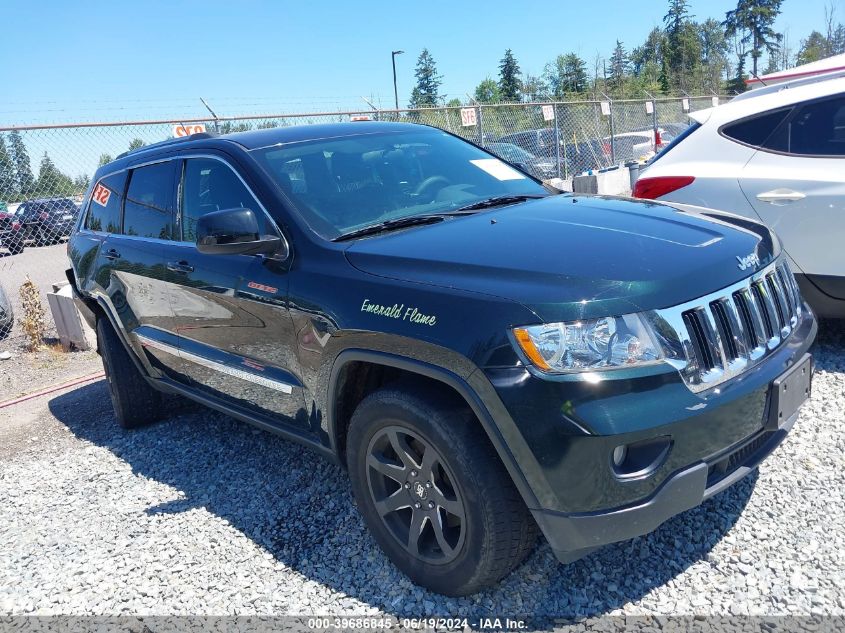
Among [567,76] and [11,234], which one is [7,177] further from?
[567,76]

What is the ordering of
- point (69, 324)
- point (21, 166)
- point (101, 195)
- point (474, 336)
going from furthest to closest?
point (21, 166), point (69, 324), point (101, 195), point (474, 336)

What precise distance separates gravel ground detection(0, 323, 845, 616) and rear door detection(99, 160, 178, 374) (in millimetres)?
766

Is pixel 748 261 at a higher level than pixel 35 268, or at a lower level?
higher

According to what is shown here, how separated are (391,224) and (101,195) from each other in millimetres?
2816

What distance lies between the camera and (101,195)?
4.90 meters

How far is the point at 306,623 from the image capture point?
2.68 meters

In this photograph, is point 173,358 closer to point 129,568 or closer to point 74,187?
point 129,568

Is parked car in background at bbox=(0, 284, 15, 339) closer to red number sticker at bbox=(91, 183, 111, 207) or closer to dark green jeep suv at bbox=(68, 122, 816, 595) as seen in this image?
red number sticker at bbox=(91, 183, 111, 207)

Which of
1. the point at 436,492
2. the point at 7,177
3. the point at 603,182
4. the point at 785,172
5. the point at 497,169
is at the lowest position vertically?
the point at 603,182

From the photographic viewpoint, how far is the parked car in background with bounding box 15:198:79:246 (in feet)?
38.4

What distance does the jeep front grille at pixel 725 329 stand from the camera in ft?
7.36

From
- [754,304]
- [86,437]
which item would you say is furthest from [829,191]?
[86,437]

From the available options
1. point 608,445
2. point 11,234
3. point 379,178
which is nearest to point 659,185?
point 379,178

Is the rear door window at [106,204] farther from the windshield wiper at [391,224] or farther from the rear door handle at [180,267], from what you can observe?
the windshield wiper at [391,224]
